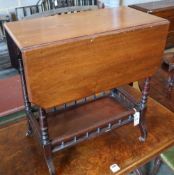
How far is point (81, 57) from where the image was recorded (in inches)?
36.7

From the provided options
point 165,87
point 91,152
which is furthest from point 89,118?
point 165,87

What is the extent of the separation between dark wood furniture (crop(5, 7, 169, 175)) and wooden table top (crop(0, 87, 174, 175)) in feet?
0.37

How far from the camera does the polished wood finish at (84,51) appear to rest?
2.87 ft

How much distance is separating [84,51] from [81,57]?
3 centimetres

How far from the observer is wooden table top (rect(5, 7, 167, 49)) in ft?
2.93

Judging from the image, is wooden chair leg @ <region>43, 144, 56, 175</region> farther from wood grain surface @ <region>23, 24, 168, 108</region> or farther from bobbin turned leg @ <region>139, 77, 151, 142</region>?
bobbin turned leg @ <region>139, 77, 151, 142</region>

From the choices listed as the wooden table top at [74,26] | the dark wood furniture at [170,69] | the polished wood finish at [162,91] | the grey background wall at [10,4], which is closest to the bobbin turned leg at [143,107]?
the wooden table top at [74,26]

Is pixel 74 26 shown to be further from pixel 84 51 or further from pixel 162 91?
pixel 162 91

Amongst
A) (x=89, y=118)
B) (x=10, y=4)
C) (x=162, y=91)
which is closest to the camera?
(x=89, y=118)

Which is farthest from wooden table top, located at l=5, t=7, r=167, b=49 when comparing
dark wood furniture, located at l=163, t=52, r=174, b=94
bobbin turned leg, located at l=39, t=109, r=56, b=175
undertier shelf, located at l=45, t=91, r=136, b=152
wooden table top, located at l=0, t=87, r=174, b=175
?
dark wood furniture, located at l=163, t=52, r=174, b=94

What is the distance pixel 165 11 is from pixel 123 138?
1937mm

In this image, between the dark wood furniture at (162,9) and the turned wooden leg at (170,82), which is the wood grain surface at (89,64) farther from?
the dark wood furniture at (162,9)

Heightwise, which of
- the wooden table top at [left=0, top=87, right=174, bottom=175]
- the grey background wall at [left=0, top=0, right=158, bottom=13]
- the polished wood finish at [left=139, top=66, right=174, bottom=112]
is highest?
the grey background wall at [left=0, top=0, right=158, bottom=13]

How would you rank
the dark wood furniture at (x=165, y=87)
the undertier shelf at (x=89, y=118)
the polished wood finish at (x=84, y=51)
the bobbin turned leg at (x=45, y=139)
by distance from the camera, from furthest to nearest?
the dark wood furniture at (x=165, y=87) → the undertier shelf at (x=89, y=118) → the bobbin turned leg at (x=45, y=139) → the polished wood finish at (x=84, y=51)
